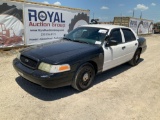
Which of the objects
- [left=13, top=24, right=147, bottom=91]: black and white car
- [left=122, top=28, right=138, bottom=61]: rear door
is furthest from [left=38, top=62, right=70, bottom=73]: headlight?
[left=122, top=28, right=138, bottom=61]: rear door

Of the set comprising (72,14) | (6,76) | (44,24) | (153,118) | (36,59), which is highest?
(72,14)

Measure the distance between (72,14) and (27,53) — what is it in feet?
→ 23.7

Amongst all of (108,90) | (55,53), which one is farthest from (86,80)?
(55,53)

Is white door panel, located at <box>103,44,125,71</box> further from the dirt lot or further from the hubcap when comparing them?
the hubcap

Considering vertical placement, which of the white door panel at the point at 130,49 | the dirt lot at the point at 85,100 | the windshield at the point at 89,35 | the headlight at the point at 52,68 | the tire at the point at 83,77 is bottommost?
→ the dirt lot at the point at 85,100

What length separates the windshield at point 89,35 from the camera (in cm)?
474

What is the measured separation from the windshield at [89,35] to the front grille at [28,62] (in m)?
1.63

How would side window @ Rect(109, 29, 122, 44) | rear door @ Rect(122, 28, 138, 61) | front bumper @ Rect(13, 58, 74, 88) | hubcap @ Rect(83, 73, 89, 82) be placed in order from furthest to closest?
rear door @ Rect(122, 28, 138, 61), side window @ Rect(109, 29, 122, 44), hubcap @ Rect(83, 73, 89, 82), front bumper @ Rect(13, 58, 74, 88)

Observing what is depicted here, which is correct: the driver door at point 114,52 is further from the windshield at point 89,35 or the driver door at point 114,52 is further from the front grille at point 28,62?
the front grille at point 28,62

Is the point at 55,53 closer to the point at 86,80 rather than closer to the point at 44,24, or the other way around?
the point at 86,80

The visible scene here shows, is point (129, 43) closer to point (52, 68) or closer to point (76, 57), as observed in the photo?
point (76, 57)

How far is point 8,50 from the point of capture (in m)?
7.93

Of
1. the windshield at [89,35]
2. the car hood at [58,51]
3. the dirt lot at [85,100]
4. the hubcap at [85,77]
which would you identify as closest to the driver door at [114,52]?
the windshield at [89,35]

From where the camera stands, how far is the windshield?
4738mm
